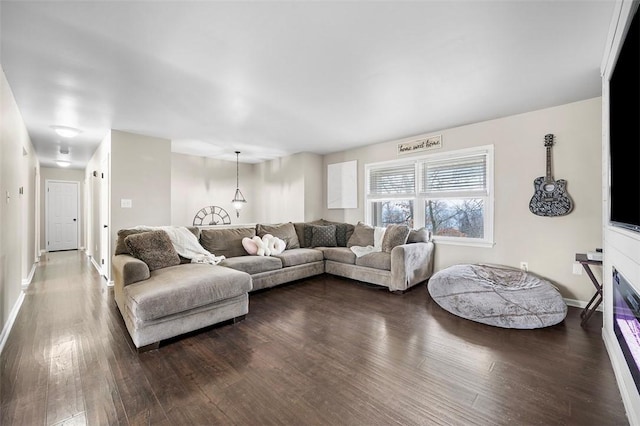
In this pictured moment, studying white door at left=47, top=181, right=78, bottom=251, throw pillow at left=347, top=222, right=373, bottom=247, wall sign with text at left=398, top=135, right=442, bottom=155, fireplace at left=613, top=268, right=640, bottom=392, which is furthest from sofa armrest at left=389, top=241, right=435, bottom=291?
white door at left=47, top=181, right=78, bottom=251

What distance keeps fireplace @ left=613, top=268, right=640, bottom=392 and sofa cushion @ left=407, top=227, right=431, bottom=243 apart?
7.40 feet

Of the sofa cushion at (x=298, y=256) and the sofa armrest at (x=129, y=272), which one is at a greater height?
the sofa armrest at (x=129, y=272)

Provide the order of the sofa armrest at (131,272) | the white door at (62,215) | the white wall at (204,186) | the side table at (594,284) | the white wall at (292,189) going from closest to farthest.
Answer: the sofa armrest at (131,272) → the side table at (594,284) → the white wall at (292,189) → the white wall at (204,186) → the white door at (62,215)

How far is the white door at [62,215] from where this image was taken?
297 inches

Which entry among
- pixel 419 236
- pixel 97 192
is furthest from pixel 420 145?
pixel 97 192

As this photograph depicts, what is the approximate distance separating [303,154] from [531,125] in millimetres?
3940

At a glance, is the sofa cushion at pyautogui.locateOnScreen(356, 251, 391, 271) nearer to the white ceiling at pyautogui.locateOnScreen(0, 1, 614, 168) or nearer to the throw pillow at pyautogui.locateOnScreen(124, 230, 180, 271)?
the white ceiling at pyautogui.locateOnScreen(0, 1, 614, 168)

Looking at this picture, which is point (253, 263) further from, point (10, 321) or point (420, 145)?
point (420, 145)

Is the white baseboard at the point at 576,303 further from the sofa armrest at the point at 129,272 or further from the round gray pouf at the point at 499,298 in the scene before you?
the sofa armrest at the point at 129,272

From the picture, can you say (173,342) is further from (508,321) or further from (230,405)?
(508,321)

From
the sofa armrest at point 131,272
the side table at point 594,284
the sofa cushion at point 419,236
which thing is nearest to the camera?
the sofa armrest at point 131,272

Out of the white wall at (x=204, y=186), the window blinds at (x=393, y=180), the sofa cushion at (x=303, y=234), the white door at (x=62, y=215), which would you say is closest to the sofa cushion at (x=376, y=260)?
the sofa cushion at (x=303, y=234)

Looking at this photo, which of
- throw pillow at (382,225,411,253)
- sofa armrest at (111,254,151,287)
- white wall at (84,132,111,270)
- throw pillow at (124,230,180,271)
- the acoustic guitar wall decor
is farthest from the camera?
white wall at (84,132,111,270)

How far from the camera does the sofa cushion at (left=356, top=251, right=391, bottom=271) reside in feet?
12.7
